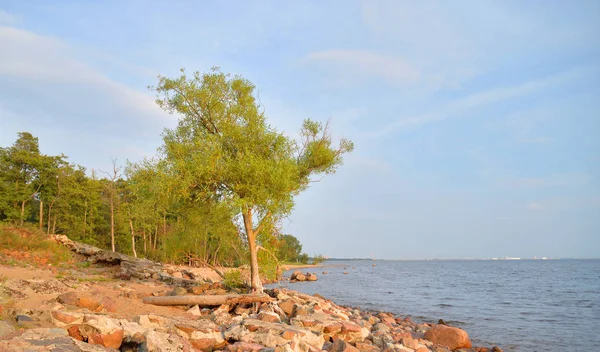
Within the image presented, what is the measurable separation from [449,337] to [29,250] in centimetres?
2329

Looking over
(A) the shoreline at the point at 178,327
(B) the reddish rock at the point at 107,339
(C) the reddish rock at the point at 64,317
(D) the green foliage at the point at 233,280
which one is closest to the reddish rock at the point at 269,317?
(A) the shoreline at the point at 178,327

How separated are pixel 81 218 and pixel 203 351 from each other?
156ft

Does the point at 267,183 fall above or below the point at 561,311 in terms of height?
above

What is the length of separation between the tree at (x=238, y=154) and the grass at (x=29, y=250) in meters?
11.5

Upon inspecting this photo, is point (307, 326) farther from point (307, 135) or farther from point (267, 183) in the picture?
point (307, 135)

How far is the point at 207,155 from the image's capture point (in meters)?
14.8

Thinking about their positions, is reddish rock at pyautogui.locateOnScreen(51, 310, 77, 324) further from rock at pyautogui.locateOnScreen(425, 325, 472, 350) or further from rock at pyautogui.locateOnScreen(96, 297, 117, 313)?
rock at pyautogui.locateOnScreen(425, 325, 472, 350)

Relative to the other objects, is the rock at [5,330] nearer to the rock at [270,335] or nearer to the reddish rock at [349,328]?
the rock at [270,335]

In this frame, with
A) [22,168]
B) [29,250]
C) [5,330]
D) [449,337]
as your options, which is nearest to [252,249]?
[449,337]

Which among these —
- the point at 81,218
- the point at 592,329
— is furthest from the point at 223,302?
the point at 81,218

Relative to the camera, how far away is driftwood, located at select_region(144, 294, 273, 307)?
538 inches

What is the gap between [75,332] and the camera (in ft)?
26.1

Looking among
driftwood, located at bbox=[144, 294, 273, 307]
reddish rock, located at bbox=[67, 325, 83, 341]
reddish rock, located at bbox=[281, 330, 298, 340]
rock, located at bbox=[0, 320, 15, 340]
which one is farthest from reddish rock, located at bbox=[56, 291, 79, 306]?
reddish rock, located at bbox=[281, 330, 298, 340]

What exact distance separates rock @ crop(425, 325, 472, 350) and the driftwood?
6.23 meters
